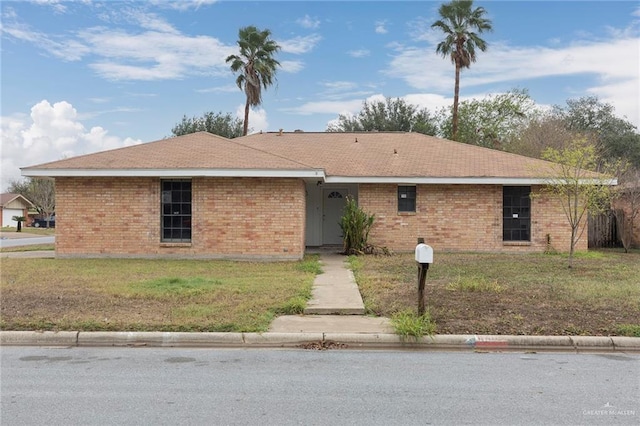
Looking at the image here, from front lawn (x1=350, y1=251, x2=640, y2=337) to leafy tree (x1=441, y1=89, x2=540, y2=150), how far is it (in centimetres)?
2583

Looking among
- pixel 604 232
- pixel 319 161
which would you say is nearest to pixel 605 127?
pixel 604 232

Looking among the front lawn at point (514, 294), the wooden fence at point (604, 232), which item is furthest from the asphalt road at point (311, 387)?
the wooden fence at point (604, 232)

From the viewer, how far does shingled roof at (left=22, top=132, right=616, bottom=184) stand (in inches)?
585

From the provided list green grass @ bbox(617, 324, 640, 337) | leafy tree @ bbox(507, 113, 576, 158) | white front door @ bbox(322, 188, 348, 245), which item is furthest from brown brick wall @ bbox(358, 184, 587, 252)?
leafy tree @ bbox(507, 113, 576, 158)

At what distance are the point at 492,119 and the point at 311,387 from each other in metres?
39.0

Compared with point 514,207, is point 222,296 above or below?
below

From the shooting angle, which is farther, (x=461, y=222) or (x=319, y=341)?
Result: (x=461, y=222)

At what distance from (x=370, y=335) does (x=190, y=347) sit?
2340 millimetres

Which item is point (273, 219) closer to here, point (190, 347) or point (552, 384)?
point (190, 347)

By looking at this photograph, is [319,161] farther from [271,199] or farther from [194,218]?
[194,218]

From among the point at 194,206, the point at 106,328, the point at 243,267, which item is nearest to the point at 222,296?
the point at 106,328

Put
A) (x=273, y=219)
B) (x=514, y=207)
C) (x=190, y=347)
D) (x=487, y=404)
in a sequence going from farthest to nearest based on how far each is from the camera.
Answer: (x=514, y=207) < (x=273, y=219) < (x=190, y=347) < (x=487, y=404)

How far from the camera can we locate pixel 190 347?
22.5ft

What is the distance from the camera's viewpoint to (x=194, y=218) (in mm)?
15383
